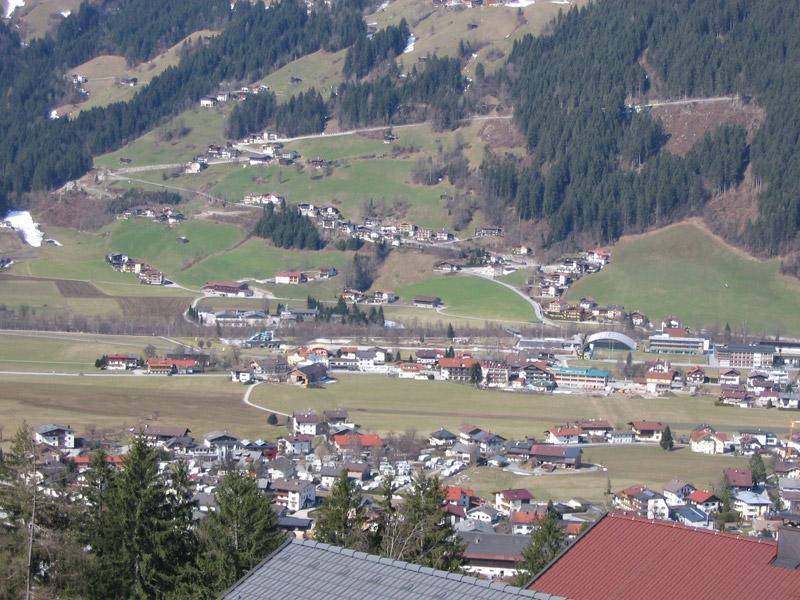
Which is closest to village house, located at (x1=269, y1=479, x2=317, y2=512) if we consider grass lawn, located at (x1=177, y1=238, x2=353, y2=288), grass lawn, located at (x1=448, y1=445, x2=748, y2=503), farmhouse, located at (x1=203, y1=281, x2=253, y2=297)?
grass lawn, located at (x1=448, y1=445, x2=748, y2=503)

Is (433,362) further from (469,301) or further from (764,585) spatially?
(764,585)

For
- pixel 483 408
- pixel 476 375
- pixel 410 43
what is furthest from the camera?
pixel 410 43

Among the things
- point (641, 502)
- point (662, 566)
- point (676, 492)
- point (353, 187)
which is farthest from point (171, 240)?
point (662, 566)

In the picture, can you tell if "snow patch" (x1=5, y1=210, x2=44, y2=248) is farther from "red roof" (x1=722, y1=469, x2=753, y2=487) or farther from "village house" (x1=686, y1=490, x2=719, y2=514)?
"village house" (x1=686, y1=490, x2=719, y2=514)

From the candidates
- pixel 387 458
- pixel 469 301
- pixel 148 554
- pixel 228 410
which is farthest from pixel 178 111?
pixel 148 554

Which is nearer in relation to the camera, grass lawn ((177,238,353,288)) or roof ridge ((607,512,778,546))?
roof ridge ((607,512,778,546))

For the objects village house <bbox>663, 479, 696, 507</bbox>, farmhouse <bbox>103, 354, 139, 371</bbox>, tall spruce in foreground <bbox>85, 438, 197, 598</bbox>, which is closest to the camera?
tall spruce in foreground <bbox>85, 438, 197, 598</bbox>

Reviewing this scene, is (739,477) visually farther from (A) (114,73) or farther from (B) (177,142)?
(A) (114,73)
